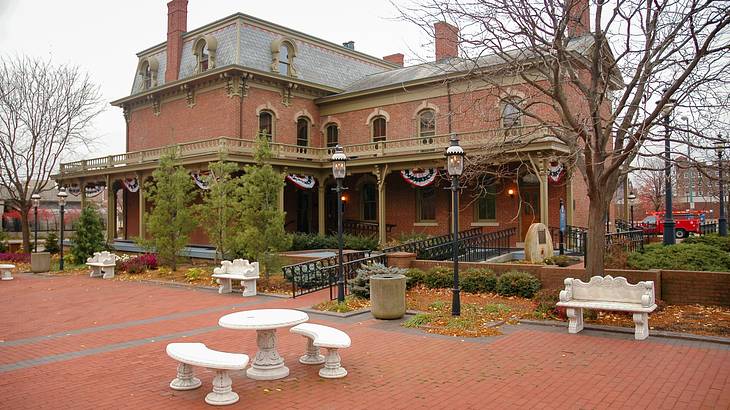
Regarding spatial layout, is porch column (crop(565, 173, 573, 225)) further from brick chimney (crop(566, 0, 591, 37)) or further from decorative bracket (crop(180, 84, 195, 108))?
decorative bracket (crop(180, 84, 195, 108))

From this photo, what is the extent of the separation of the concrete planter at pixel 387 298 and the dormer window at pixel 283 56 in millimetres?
21272

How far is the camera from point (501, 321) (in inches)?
416

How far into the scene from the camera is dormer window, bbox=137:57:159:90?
112ft

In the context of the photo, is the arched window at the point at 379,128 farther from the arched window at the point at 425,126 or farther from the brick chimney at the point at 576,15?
the brick chimney at the point at 576,15

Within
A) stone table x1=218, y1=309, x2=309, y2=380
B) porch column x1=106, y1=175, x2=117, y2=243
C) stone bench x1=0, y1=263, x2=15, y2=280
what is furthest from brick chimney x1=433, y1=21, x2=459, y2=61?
porch column x1=106, y1=175, x2=117, y2=243

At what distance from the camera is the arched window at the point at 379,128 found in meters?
29.6

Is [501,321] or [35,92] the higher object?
[35,92]

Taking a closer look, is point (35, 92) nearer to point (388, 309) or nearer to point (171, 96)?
point (171, 96)

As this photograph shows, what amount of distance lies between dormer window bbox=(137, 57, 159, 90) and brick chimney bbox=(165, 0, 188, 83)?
1730 millimetres

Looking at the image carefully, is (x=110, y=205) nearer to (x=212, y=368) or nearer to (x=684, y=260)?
(x=212, y=368)

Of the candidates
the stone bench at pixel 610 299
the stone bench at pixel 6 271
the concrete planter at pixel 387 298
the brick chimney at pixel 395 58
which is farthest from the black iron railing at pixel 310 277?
the brick chimney at pixel 395 58

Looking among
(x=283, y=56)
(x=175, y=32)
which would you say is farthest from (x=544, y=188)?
(x=175, y=32)

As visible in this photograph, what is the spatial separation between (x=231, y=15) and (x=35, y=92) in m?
12.4

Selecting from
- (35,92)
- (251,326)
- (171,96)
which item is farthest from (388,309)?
(35,92)
